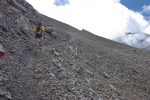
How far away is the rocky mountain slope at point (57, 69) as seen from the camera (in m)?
26.1

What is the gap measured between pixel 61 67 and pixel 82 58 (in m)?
8.26

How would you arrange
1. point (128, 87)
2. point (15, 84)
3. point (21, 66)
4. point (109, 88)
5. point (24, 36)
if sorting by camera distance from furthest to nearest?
point (24, 36) → point (128, 87) → point (109, 88) → point (21, 66) → point (15, 84)

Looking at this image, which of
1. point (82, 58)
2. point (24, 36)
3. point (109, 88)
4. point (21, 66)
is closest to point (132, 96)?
point (109, 88)

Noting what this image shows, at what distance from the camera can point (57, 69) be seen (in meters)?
30.7

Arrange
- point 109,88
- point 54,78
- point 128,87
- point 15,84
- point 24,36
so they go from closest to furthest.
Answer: point 15,84 → point 54,78 → point 109,88 → point 128,87 → point 24,36

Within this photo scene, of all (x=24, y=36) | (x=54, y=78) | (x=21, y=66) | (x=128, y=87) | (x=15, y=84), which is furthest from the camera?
(x=24, y=36)

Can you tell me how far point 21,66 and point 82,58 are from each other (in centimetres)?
1049

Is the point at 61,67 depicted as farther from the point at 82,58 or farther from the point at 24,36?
the point at 24,36

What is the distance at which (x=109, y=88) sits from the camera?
108 feet

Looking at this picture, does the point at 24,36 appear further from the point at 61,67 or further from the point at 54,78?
the point at 54,78

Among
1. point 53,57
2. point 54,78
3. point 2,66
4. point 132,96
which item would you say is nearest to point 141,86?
point 132,96

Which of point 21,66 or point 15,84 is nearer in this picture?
point 15,84

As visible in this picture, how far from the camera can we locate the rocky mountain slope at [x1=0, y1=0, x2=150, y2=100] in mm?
26064

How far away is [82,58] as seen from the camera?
3944cm
